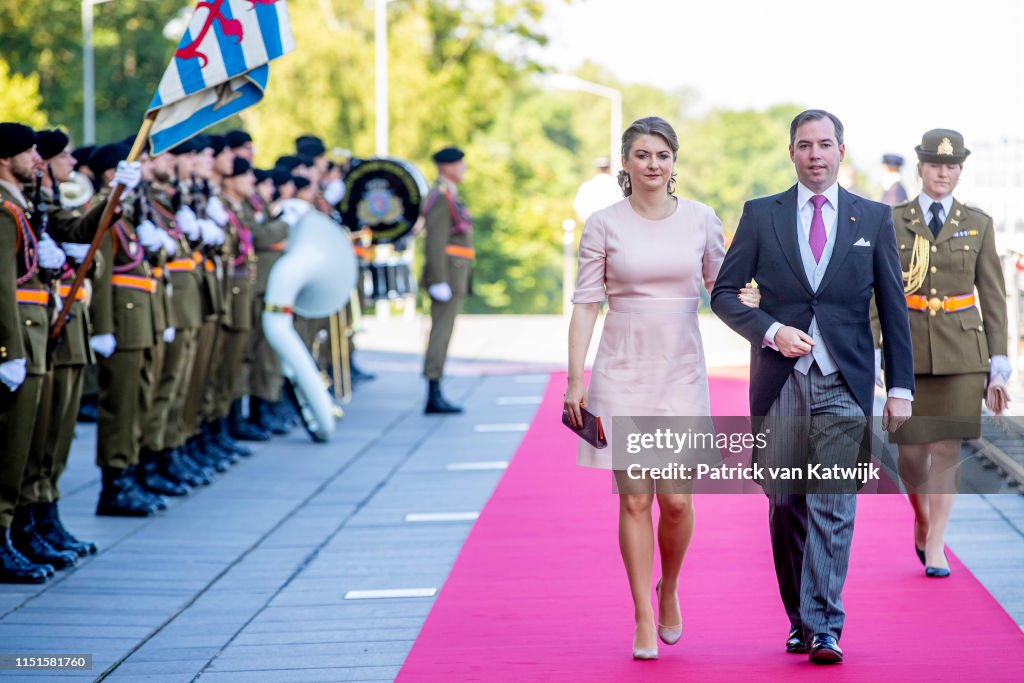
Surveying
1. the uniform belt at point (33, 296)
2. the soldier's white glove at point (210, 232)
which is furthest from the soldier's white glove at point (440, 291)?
the uniform belt at point (33, 296)

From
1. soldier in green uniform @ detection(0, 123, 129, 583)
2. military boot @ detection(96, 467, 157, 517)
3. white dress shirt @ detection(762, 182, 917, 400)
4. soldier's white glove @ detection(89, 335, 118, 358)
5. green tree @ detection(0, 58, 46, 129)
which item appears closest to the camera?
white dress shirt @ detection(762, 182, 917, 400)

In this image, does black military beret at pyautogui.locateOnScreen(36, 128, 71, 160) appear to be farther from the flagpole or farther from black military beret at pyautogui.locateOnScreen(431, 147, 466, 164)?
black military beret at pyautogui.locateOnScreen(431, 147, 466, 164)

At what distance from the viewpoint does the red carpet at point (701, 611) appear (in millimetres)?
5734

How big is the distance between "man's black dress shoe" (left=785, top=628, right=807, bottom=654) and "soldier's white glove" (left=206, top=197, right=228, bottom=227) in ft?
19.8

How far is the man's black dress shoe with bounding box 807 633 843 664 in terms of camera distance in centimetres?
564

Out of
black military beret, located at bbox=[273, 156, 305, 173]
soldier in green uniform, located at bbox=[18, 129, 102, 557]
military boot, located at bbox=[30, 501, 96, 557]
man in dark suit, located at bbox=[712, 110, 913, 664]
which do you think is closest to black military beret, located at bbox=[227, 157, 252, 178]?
black military beret, located at bbox=[273, 156, 305, 173]

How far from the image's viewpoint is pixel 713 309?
5.98 metres

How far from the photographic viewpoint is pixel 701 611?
264 inches

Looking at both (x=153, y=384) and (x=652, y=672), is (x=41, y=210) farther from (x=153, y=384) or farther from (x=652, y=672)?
(x=652, y=672)

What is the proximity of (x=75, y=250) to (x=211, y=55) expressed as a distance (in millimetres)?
1166

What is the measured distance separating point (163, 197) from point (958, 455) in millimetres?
4894

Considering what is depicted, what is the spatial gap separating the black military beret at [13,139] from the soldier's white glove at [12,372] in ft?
3.02

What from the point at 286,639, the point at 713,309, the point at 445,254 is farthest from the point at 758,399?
the point at 445,254

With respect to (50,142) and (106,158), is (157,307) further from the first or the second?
(50,142)
